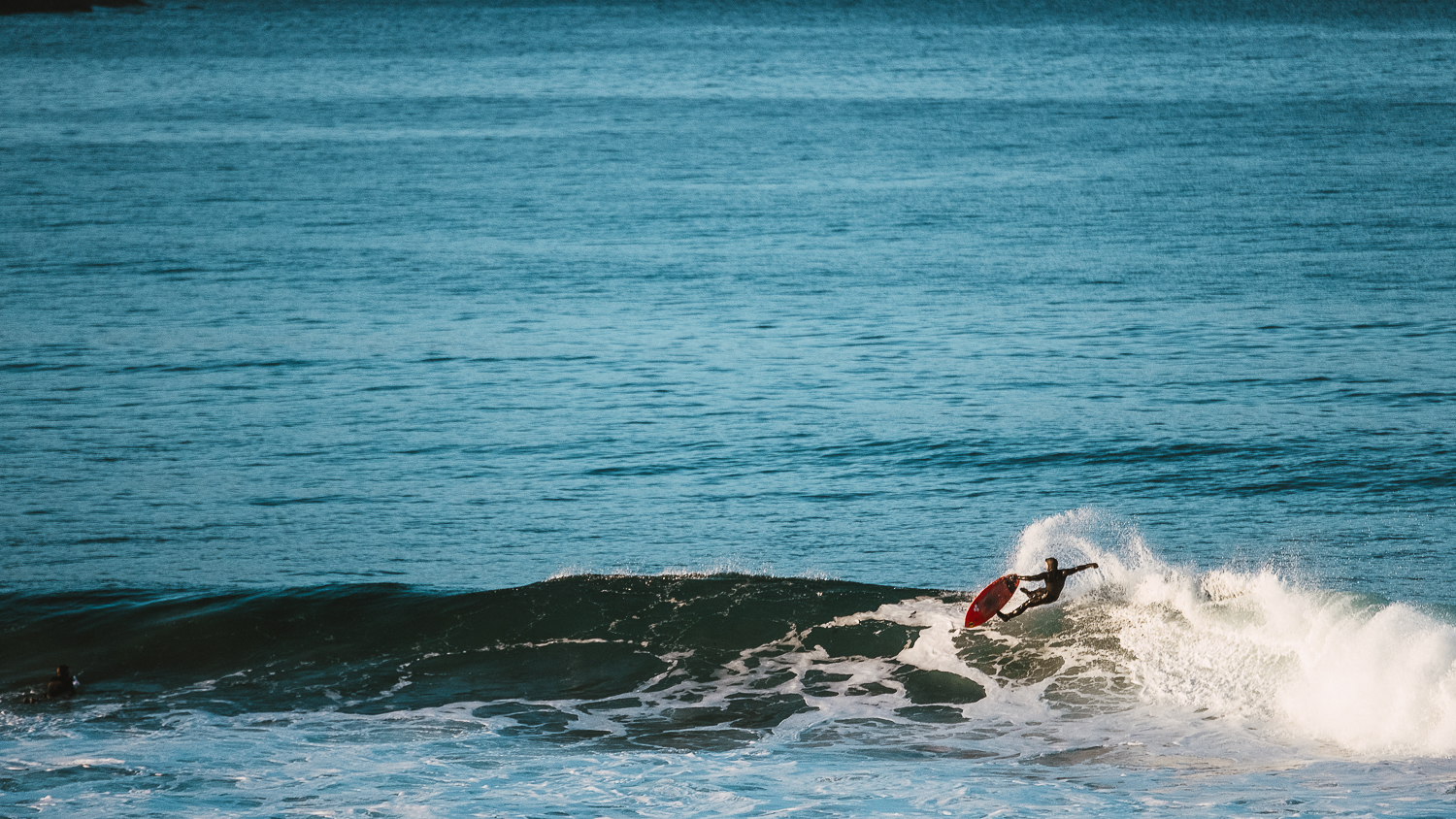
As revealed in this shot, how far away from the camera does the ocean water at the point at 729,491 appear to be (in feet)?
53.2

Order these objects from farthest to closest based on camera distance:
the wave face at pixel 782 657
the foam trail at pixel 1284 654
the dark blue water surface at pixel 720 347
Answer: the dark blue water surface at pixel 720 347 → the wave face at pixel 782 657 → the foam trail at pixel 1284 654

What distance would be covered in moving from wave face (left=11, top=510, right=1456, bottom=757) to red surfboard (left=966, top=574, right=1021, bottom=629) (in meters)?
0.61

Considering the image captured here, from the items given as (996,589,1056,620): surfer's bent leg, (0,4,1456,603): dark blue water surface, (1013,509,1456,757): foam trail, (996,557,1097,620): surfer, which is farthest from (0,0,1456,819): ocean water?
(996,557,1097,620): surfer

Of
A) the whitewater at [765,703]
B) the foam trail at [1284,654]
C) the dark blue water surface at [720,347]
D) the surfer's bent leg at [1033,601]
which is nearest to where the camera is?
the whitewater at [765,703]

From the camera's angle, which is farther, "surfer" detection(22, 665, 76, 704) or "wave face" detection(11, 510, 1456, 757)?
"surfer" detection(22, 665, 76, 704)

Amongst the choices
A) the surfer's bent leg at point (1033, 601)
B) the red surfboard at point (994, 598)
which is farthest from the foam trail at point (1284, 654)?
the red surfboard at point (994, 598)

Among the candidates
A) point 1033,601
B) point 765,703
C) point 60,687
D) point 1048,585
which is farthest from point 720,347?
point 60,687

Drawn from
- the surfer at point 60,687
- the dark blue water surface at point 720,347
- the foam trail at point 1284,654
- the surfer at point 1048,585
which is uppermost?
the dark blue water surface at point 720,347

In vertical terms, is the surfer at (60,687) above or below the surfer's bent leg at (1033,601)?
below

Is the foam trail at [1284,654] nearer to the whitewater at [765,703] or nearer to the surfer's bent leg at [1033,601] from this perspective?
the whitewater at [765,703]

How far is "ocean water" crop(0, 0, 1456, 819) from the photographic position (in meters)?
16.2

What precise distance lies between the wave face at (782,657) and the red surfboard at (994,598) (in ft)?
1.99

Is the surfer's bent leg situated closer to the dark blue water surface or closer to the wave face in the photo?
the wave face

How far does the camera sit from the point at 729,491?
26734 millimetres
